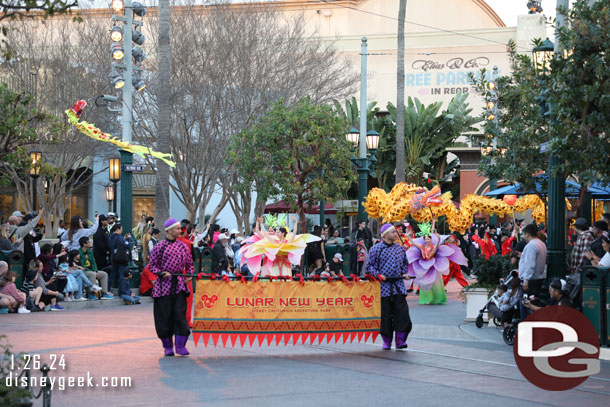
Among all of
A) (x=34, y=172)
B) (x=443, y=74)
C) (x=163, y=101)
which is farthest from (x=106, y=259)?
(x=443, y=74)

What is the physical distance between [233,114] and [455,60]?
21.1 meters

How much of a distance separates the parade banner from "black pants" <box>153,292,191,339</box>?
0.19 meters

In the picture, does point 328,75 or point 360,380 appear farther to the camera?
point 328,75

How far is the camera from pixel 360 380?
984 centimetres

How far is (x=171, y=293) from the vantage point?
1173 centimetres

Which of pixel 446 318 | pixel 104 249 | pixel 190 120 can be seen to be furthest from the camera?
pixel 190 120

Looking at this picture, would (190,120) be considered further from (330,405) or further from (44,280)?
(330,405)

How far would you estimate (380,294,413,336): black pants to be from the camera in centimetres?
1236

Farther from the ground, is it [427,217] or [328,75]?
[328,75]

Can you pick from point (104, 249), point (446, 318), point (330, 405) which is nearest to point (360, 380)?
point (330, 405)

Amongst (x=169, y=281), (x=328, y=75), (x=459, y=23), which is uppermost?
(x=459, y=23)

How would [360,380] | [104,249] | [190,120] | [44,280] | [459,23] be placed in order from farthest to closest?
1. [459,23]
2. [190,120]
3. [104,249]
4. [44,280]
5. [360,380]

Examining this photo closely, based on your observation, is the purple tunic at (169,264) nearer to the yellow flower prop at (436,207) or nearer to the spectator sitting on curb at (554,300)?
the spectator sitting on curb at (554,300)

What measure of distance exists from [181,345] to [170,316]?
1.36 ft
